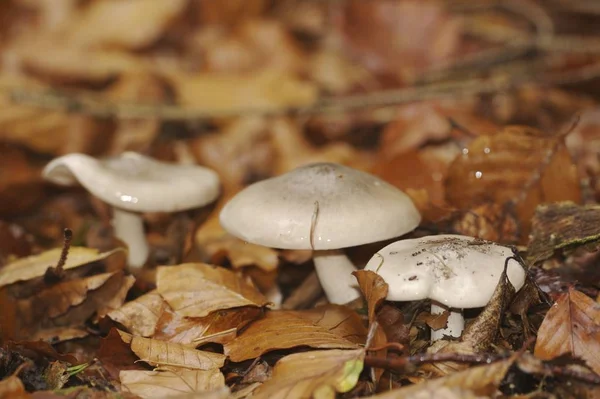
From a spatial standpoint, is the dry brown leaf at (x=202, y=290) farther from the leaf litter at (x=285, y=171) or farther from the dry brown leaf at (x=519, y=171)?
the dry brown leaf at (x=519, y=171)

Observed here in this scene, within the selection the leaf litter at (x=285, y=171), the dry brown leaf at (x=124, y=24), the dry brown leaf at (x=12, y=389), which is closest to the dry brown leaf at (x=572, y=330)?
the leaf litter at (x=285, y=171)

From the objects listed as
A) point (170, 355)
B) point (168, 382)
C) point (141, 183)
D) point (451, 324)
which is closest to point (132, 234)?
point (141, 183)

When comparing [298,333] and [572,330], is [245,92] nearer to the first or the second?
[298,333]

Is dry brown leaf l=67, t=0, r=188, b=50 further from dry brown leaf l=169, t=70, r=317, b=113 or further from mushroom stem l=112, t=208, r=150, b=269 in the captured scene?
mushroom stem l=112, t=208, r=150, b=269

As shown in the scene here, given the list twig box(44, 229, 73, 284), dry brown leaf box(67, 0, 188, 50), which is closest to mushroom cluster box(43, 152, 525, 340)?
twig box(44, 229, 73, 284)

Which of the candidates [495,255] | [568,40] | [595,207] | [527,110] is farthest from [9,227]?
[568,40]
